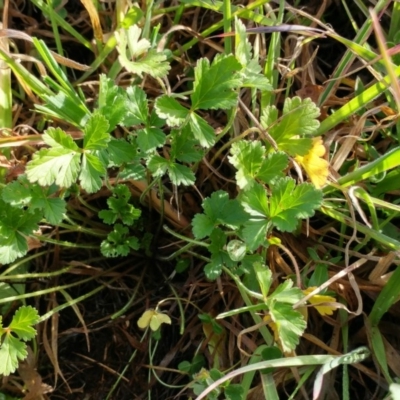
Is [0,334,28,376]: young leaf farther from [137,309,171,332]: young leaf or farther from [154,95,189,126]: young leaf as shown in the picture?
[154,95,189,126]: young leaf

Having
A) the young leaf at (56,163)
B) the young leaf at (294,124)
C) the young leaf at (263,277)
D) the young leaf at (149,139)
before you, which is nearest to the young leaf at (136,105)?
the young leaf at (149,139)

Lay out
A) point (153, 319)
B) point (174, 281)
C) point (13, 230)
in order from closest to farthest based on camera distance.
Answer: point (13, 230) < point (153, 319) < point (174, 281)

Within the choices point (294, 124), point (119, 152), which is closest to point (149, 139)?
point (119, 152)

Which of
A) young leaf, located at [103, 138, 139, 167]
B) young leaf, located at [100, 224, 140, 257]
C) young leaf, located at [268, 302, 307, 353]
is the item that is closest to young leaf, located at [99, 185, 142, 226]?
young leaf, located at [100, 224, 140, 257]

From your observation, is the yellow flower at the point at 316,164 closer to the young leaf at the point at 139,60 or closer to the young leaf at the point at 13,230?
the young leaf at the point at 139,60

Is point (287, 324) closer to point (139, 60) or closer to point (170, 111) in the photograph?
point (170, 111)
